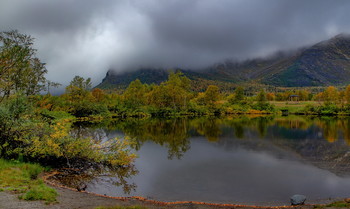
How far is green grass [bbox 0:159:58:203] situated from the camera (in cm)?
1195

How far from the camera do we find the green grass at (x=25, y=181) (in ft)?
39.2

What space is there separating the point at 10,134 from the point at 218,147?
22634 mm

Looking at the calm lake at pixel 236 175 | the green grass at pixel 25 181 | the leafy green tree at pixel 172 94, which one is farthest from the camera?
the leafy green tree at pixel 172 94

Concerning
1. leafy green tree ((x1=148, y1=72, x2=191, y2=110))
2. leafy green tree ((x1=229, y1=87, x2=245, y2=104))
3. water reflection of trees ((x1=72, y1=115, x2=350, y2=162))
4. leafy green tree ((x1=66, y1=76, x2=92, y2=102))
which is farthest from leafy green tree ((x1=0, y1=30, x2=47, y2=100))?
leafy green tree ((x1=229, y1=87, x2=245, y2=104))

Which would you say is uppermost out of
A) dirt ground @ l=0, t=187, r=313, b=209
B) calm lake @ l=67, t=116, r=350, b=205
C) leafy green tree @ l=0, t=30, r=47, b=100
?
leafy green tree @ l=0, t=30, r=47, b=100

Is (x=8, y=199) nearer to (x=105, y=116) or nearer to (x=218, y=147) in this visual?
(x=218, y=147)

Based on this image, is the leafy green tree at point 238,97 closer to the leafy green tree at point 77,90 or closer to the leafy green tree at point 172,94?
the leafy green tree at point 172,94

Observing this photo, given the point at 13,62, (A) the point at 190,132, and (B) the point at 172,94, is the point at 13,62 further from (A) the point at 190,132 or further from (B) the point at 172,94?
(B) the point at 172,94

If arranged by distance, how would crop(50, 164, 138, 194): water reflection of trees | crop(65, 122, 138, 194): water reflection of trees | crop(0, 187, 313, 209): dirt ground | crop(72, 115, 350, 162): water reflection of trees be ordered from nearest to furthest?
crop(0, 187, 313, 209): dirt ground → crop(50, 164, 138, 194): water reflection of trees → crop(65, 122, 138, 194): water reflection of trees → crop(72, 115, 350, 162): water reflection of trees

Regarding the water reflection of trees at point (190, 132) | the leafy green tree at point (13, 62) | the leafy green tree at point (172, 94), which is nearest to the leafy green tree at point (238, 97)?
the leafy green tree at point (172, 94)

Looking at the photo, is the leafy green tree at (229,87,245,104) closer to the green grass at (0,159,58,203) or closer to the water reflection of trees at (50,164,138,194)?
the water reflection of trees at (50,164,138,194)

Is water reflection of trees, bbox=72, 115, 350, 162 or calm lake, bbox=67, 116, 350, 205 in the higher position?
water reflection of trees, bbox=72, 115, 350, 162

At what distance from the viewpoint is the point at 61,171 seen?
19.7 m

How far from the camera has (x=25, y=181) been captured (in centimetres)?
1486
